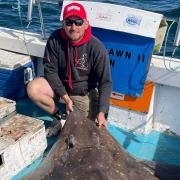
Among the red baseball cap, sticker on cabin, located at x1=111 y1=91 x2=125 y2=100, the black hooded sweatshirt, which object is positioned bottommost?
sticker on cabin, located at x1=111 y1=91 x2=125 y2=100

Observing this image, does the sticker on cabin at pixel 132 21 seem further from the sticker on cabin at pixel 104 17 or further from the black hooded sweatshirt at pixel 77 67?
the black hooded sweatshirt at pixel 77 67

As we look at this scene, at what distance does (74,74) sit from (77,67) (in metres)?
0.11

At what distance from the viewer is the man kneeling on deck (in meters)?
4.96

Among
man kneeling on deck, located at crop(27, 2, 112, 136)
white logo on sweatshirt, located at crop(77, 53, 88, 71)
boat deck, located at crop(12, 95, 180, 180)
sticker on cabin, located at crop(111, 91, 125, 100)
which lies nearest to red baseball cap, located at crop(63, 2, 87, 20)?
man kneeling on deck, located at crop(27, 2, 112, 136)

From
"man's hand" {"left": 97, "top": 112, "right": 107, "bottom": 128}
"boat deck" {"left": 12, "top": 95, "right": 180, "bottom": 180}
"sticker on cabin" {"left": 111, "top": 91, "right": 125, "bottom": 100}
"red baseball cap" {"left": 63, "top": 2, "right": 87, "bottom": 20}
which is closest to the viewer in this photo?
"man's hand" {"left": 97, "top": 112, "right": 107, "bottom": 128}

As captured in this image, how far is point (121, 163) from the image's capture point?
12.3 ft

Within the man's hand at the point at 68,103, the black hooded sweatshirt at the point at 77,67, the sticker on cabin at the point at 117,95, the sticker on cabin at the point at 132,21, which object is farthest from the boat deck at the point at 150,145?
the sticker on cabin at the point at 132,21

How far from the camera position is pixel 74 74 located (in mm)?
5211

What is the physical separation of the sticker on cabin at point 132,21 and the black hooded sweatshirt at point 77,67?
20.4 inches

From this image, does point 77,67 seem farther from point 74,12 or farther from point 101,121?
point 101,121

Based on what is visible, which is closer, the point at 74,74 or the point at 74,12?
the point at 74,12

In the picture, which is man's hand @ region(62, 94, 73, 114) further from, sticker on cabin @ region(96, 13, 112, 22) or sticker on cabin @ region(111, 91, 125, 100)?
sticker on cabin @ region(96, 13, 112, 22)

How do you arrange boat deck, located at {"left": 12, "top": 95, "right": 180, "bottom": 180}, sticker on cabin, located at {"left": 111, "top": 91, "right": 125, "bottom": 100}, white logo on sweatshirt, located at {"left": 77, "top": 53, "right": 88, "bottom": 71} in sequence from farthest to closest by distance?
sticker on cabin, located at {"left": 111, "top": 91, "right": 125, "bottom": 100} < boat deck, located at {"left": 12, "top": 95, "right": 180, "bottom": 180} < white logo on sweatshirt, located at {"left": 77, "top": 53, "right": 88, "bottom": 71}

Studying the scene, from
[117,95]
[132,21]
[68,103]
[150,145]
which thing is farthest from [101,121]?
[132,21]
